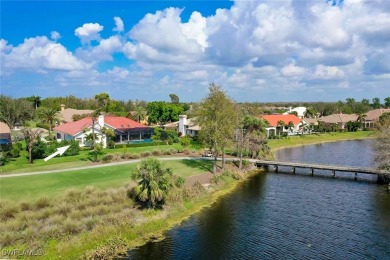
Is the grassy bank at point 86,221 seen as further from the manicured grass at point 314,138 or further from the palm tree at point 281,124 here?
the palm tree at point 281,124

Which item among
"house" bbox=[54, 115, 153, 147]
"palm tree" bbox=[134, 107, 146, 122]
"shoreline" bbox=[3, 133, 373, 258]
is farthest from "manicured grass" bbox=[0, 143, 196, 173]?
"palm tree" bbox=[134, 107, 146, 122]

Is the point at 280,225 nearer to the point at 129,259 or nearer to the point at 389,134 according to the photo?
the point at 129,259

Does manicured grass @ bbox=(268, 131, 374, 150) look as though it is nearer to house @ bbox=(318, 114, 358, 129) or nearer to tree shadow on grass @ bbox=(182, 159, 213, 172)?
house @ bbox=(318, 114, 358, 129)

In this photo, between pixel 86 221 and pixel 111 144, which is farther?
pixel 111 144

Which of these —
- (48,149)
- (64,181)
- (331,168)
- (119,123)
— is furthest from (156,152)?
(331,168)

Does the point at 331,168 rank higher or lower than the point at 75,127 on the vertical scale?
lower

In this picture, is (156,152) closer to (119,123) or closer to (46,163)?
(46,163)

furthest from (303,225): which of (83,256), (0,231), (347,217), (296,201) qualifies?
(0,231)
